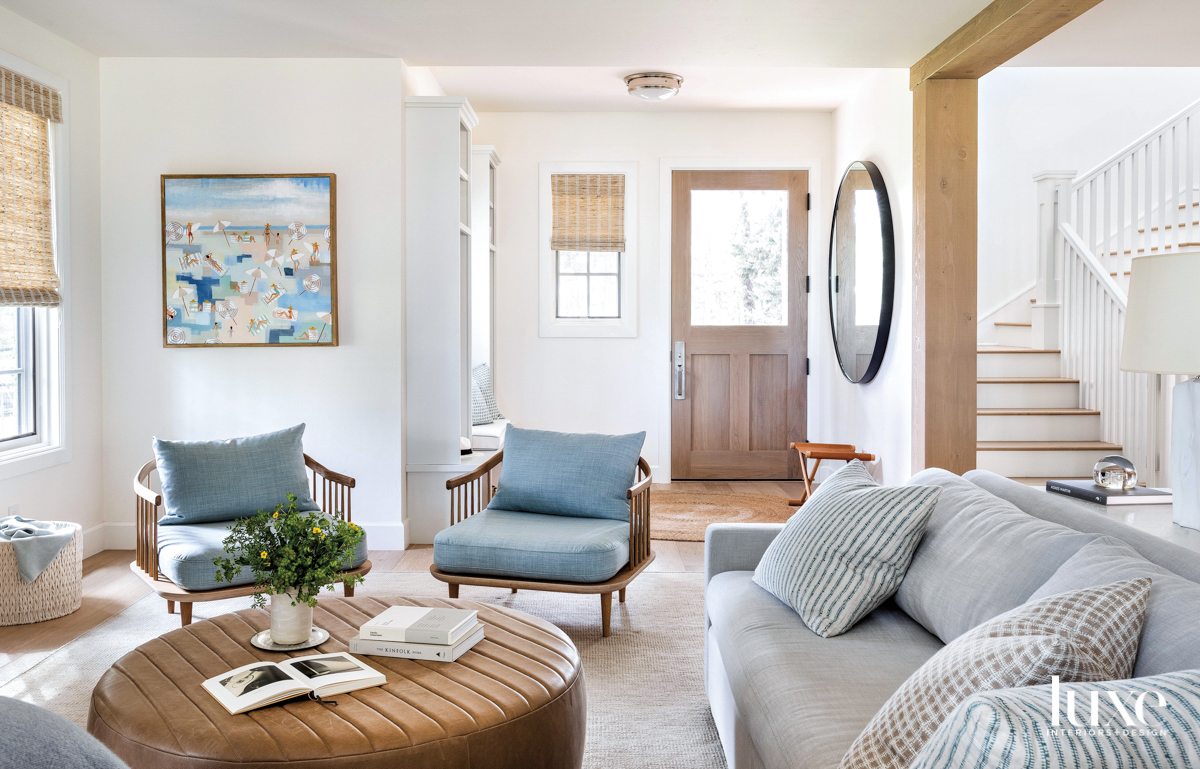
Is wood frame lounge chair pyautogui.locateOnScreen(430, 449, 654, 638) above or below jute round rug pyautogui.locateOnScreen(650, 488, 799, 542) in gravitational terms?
above

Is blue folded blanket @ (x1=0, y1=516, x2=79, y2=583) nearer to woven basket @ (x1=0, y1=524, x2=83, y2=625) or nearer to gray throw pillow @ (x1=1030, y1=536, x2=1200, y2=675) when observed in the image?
woven basket @ (x1=0, y1=524, x2=83, y2=625)

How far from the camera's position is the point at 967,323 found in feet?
12.7

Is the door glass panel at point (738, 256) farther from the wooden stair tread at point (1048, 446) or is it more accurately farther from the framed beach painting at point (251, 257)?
the framed beach painting at point (251, 257)

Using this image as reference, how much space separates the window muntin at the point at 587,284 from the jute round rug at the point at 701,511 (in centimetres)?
136

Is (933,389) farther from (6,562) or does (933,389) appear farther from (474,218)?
(6,562)

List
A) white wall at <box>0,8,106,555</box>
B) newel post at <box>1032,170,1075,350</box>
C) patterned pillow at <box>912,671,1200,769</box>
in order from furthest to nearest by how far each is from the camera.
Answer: newel post at <box>1032,170,1075,350</box>, white wall at <box>0,8,106,555</box>, patterned pillow at <box>912,671,1200,769</box>

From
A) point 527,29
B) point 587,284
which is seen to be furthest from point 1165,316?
point 587,284

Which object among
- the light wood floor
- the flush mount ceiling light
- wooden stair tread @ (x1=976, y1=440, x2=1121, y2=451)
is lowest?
the light wood floor

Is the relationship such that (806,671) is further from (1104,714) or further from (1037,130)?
(1037,130)

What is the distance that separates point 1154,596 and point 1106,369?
4036 millimetres

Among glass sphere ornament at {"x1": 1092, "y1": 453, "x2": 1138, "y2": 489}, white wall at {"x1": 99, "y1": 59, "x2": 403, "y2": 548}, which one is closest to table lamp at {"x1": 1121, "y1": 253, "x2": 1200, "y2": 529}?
glass sphere ornament at {"x1": 1092, "y1": 453, "x2": 1138, "y2": 489}

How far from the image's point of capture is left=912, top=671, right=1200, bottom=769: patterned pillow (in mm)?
756

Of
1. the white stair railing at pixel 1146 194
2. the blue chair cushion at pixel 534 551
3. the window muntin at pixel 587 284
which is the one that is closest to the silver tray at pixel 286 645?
the blue chair cushion at pixel 534 551

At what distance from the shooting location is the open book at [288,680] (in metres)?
1.66
